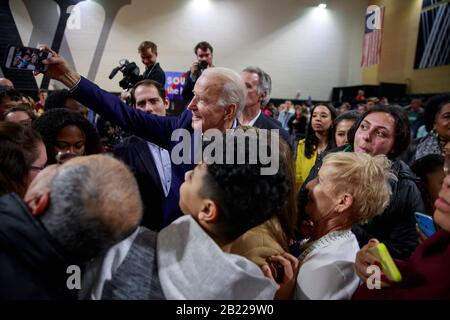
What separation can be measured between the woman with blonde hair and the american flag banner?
9043 mm

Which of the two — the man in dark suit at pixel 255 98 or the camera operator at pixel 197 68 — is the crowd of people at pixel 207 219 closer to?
the man in dark suit at pixel 255 98

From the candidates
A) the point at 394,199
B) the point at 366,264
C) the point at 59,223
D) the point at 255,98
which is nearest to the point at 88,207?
the point at 59,223

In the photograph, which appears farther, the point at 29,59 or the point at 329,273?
the point at 29,59

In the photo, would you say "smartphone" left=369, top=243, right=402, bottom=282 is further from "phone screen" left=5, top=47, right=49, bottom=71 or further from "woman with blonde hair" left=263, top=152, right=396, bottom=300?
"phone screen" left=5, top=47, right=49, bottom=71

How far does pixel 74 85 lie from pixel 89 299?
3.32 ft

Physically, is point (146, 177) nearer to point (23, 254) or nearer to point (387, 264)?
point (23, 254)

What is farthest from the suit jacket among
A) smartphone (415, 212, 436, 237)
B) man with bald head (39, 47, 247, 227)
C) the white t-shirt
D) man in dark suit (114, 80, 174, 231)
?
smartphone (415, 212, 436, 237)

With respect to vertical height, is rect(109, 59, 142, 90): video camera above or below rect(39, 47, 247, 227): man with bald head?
above

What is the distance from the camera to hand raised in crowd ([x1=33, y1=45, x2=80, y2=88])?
4.68 feet

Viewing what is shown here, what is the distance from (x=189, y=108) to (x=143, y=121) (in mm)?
229

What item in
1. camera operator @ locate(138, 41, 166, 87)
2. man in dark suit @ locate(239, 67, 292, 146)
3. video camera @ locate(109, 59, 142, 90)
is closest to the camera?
man in dark suit @ locate(239, 67, 292, 146)

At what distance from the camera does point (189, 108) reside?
5.17ft

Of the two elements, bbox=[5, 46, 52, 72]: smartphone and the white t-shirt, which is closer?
the white t-shirt
